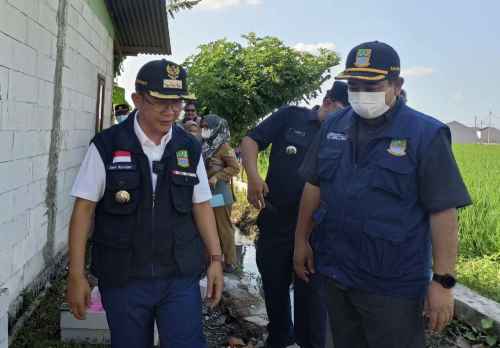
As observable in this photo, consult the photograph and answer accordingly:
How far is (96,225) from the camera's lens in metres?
2.27

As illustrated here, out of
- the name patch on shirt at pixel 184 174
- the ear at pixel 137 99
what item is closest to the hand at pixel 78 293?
the name patch on shirt at pixel 184 174

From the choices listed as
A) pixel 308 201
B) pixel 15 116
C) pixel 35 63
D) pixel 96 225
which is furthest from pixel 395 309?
pixel 35 63

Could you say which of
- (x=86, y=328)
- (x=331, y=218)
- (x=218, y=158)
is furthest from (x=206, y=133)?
(x=331, y=218)

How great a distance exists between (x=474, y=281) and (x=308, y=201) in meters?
2.98

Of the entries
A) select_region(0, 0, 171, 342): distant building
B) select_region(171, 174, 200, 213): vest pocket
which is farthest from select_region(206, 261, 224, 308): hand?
select_region(0, 0, 171, 342): distant building

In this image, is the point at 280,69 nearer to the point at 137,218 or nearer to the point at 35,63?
the point at 35,63

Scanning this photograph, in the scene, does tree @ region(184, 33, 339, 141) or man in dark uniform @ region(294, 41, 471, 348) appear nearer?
man in dark uniform @ region(294, 41, 471, 348)

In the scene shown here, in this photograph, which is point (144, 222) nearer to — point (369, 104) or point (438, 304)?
point (369, 104)

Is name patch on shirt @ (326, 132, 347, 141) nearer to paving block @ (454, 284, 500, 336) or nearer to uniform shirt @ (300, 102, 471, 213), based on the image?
uniform shirt @ (300, 102, 471, 213)

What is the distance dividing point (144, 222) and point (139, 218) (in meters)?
0.03

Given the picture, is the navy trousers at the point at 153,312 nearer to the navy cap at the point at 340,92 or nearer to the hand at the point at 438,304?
the hand at the point at 438,304

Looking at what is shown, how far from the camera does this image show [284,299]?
3.56 meters

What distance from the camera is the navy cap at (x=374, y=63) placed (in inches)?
88.1

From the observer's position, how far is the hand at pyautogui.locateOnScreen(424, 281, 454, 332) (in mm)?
2082
